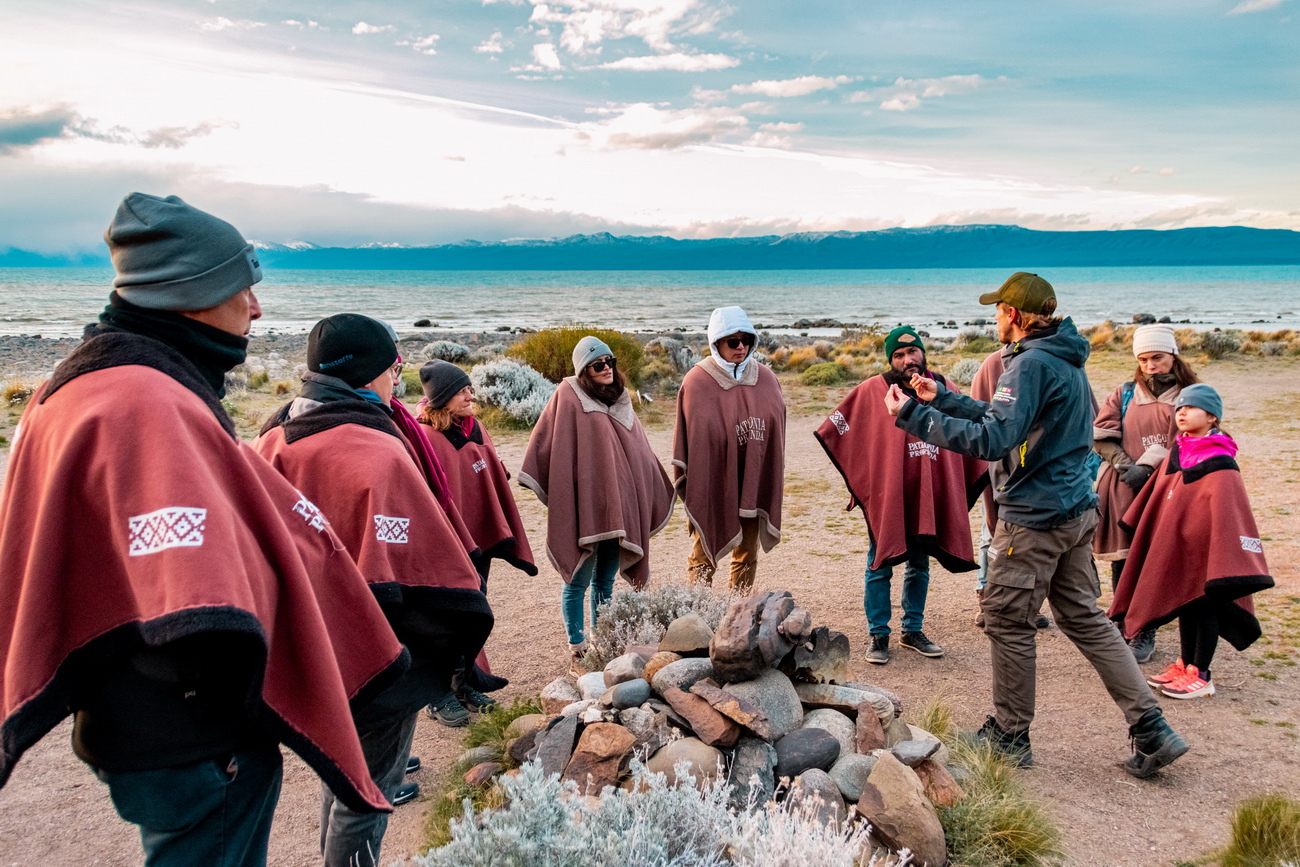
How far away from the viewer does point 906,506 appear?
5871mm

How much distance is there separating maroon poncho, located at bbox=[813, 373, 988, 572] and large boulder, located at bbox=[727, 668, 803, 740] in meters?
1.78

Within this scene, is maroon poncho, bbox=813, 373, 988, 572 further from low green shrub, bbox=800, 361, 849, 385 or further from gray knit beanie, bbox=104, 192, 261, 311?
low green shrub, bbox=800, 361, 849, 385

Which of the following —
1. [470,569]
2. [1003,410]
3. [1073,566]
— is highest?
[1003,410]

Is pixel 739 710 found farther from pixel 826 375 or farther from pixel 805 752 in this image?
pixel 826 375

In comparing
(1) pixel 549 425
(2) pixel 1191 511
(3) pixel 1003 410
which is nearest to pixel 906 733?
(3) pixel 1003 410

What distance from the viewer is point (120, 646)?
179 cm

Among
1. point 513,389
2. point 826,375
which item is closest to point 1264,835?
point 513,389

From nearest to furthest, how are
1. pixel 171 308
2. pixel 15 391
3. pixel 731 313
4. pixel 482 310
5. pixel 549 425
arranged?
1. pixel 171 308
2. pixel 549 425
3. pixel 731 313
4. pixel 15 391
5. pixel 482 310

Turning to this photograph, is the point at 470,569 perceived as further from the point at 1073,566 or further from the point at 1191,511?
the point at 1191,511

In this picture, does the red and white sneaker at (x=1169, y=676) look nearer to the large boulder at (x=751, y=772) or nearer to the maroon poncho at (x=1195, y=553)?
the maroon poncho at (x=1195, y=553)

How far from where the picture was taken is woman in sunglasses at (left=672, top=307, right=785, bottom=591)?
6.12m

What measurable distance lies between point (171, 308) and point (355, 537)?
3.42ft

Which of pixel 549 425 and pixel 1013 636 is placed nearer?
pixel 1013 636

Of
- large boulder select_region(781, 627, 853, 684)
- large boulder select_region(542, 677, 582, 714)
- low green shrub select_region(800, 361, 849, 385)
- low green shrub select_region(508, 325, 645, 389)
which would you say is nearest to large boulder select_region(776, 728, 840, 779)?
large boulder select_region(781, 627, 853, 684)
